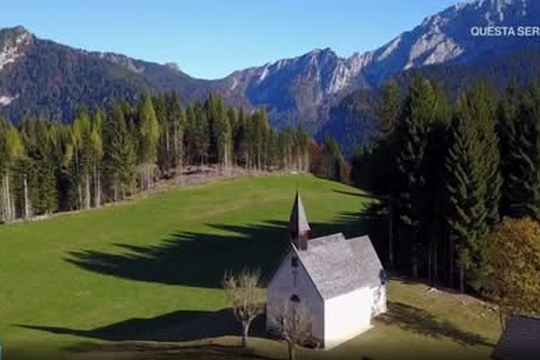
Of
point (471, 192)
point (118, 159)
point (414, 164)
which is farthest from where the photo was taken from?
point (118, 159)

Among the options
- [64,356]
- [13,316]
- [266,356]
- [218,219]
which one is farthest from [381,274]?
[218,219]

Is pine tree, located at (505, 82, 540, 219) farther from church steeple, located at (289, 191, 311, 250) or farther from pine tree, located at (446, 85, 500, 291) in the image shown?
church steeple, located at (289, 191, 311, 250)

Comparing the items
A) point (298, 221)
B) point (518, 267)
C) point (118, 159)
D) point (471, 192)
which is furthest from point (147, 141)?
point (518, 267)

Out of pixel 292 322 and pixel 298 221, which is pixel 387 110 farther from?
pixel 292 322

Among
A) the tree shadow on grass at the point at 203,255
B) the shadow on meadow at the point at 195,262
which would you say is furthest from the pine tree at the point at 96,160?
the tree shadow on grass at the point at 203,255

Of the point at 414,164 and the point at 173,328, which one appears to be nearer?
the point at 173,328

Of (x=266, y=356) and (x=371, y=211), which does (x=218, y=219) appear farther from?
(x=266, y=356)

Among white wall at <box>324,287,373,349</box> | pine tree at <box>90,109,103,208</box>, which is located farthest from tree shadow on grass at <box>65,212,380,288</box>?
pine tree at <box>90,109,103,208</box>
